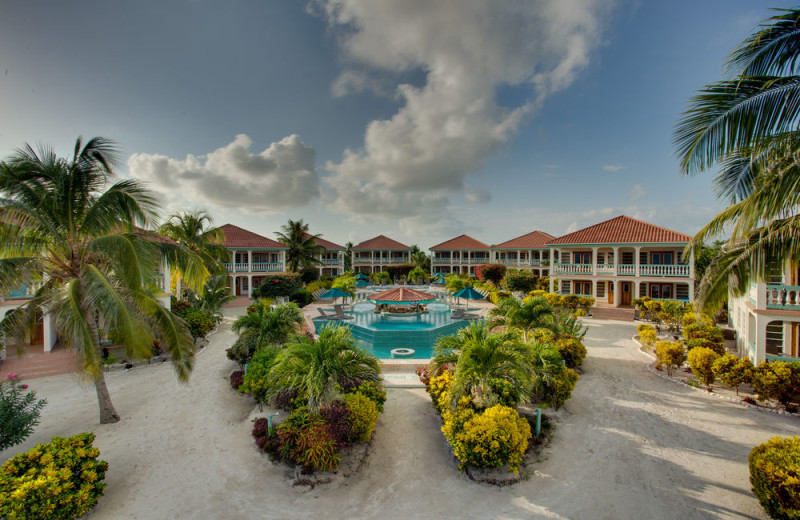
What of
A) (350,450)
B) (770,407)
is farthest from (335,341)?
(770,407)

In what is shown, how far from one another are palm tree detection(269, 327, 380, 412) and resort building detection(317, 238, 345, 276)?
136 feet

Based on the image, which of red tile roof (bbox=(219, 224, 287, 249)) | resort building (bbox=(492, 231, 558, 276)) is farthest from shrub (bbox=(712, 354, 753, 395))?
red tile roof (bbox=(219, 224, 287, 249))

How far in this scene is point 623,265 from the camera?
82.4 feet

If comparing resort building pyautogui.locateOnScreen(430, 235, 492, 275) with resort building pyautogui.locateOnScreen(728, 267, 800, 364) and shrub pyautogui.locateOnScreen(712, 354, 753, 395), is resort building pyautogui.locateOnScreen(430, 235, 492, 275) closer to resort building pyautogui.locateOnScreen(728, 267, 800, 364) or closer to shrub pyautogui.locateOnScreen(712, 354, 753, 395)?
resort building pyautogui.locateOnScreen(728, 267, 800, 364)

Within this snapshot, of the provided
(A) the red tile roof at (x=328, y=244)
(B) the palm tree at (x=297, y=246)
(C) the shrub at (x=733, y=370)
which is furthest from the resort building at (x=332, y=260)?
(C) the shrub at (x=733, y=370)

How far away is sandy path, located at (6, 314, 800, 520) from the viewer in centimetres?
589

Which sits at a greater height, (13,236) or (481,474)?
(13,236)

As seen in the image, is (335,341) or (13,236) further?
A: (335,341)

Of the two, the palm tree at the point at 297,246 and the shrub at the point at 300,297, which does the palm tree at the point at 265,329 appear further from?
the palm tree at the point at 297,246

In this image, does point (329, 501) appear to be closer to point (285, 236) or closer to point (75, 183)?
point (75, 183)

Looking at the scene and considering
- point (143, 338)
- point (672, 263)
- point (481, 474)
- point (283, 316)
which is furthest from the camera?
point (672, 263)

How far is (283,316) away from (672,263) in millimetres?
28789

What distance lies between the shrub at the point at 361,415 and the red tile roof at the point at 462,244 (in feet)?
147

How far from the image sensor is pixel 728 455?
7.12m
